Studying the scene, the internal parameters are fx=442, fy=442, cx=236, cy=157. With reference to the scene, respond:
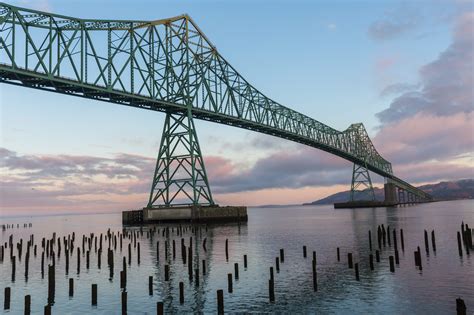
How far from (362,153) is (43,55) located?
133 metres

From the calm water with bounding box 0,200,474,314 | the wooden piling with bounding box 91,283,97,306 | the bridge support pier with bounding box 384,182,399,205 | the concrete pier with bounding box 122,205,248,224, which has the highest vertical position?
the bridge support pier with bounding box 384,182,399,205

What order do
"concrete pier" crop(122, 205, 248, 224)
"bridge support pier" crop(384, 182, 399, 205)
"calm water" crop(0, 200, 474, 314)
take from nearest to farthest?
"calm water" crop(0, 200, 474, 314)
"concrete pier" crop(122, 205, 248, 224)
"bridge support pier" crop(384, 182, 399, 205)

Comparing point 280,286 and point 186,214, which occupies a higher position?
point 186,214

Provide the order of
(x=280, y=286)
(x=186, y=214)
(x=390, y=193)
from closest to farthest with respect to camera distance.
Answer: (x=280, y=286) → (x=186, y=214) → (x=390, y=193)

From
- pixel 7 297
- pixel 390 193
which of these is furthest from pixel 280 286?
pixel 390 193

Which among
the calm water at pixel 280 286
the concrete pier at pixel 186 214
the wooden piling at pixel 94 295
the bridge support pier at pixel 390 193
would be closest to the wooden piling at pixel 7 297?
the calm water at pixel 280 286

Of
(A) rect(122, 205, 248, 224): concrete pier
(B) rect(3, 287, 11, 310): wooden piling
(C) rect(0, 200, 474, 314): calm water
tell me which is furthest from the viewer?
(A) rect(122, 205, 248, 224): concrete pier

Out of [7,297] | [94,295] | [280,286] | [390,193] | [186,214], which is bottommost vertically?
[280,286]

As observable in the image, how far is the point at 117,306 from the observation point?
2019 centimetres

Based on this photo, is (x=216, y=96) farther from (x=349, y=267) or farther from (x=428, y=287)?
(x=428, y=287)

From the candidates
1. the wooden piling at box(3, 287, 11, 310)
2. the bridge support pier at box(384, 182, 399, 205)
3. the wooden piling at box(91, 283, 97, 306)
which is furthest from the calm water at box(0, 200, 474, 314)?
the bridge support pier at box(384, 182, 399, 205)

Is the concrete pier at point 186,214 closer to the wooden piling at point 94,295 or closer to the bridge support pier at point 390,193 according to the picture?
the wooden piling at point 94,295

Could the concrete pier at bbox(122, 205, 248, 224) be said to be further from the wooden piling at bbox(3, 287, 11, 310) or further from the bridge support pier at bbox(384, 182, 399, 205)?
the bridge support pier at bbox(384, 182, 399, 205)

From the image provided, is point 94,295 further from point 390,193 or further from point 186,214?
point 390,193
